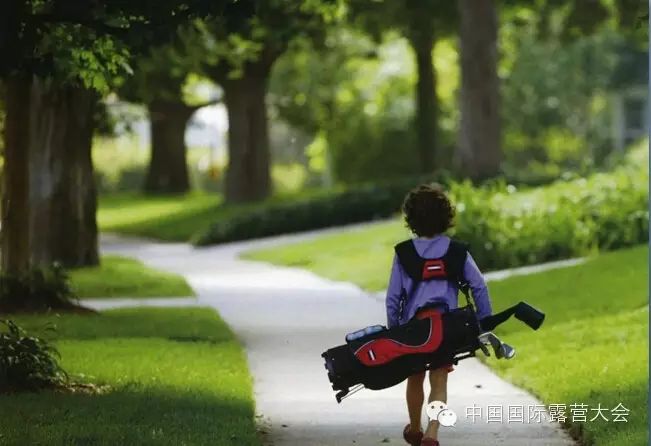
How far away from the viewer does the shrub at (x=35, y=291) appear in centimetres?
1377

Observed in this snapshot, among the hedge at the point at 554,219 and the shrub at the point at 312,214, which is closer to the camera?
the hedge at the point at 554,219

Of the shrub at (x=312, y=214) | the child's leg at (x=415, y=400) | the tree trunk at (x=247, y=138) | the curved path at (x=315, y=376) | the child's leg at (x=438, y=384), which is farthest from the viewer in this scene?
the tree trunk at (x=247, y=138)

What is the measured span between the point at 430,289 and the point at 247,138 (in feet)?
86.1

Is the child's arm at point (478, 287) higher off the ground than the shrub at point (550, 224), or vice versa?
the child's arm at point (478, 287)

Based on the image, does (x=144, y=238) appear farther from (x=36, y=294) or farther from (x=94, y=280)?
(x=36, y=294)

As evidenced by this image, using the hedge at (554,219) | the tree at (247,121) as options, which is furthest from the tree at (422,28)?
the hedge at (554,219)

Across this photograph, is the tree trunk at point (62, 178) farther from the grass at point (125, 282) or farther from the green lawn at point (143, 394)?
the green lawn at point (143, 394)

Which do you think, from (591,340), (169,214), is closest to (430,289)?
(591,340)

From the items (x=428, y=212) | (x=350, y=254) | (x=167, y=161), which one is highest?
(x=428, y=212)

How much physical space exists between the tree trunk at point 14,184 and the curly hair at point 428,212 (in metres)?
8.43

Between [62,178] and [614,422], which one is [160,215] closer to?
[62,178]

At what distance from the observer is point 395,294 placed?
24.1 feet

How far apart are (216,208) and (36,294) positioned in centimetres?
1893

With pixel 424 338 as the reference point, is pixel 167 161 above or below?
below
